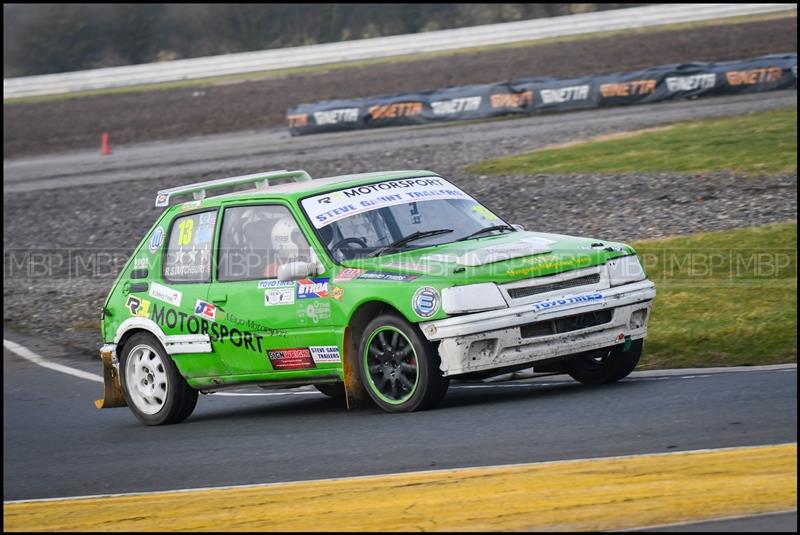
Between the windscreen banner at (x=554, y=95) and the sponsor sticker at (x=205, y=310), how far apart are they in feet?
67.1

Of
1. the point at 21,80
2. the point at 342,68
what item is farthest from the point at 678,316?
the point at 21,80

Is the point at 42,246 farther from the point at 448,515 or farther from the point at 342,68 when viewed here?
the point at 342,68

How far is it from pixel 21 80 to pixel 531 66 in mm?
22082

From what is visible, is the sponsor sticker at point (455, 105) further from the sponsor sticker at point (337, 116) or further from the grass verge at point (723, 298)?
the grass verge at point (723, 298)

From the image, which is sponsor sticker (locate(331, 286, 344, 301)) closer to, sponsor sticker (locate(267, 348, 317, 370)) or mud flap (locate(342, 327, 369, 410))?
mud flap (locate(342, 327, 369, 410))

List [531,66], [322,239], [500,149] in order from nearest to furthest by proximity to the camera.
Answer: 1. [322,239]
2. [500,149]
3. [531,66]

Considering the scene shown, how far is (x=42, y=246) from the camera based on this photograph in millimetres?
21344

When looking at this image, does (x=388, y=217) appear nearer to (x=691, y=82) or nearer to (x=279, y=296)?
(x=279, y=296)

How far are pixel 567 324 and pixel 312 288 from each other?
1669 mm

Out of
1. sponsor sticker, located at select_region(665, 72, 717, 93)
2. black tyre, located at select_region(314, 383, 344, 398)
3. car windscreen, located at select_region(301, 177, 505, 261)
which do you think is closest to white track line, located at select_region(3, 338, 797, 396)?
black tyre, located at select_region(314, 383, 344, 398)

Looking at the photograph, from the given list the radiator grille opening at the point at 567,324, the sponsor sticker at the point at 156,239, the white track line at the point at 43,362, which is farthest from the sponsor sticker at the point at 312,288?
the white track line at the point at 43,362

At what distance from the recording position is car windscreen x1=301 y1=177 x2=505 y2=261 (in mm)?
8555

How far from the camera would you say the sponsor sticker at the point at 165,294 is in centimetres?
924

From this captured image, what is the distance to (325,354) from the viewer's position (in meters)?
8.34
